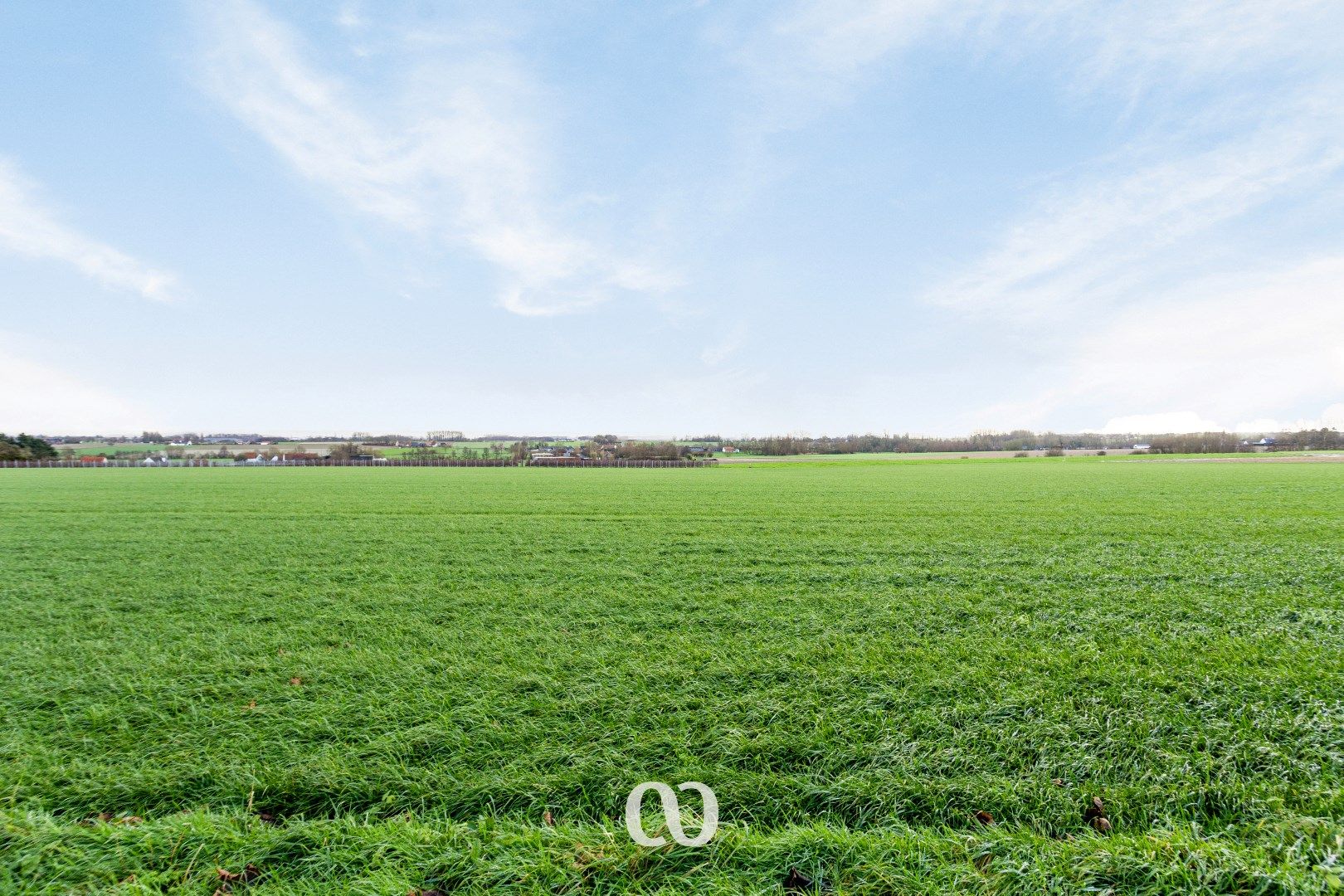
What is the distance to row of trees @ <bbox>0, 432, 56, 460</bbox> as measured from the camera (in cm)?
8919

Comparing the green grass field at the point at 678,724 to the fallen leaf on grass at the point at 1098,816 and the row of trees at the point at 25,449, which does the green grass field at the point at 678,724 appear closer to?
the fallen leaf on grass at the point at 1098,816

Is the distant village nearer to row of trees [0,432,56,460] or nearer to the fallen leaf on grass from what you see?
row of trees [0,432,56,460]

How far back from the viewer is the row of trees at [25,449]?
8919 centimetres

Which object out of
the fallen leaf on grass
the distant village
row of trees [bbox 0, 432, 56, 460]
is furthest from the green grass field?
row of trees [bbox 0, 432, 56, 460]

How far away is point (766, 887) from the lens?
2.33 metres

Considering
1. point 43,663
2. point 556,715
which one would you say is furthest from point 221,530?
point 556,715

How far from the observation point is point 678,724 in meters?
3.77
